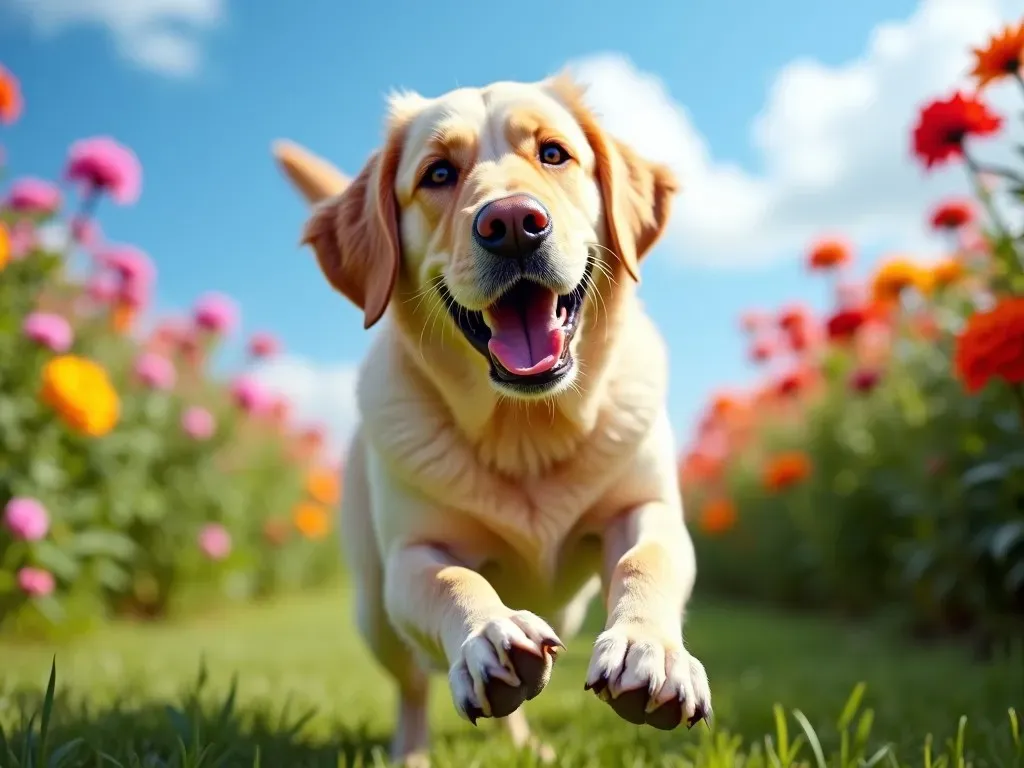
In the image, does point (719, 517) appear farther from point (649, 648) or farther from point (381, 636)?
point (649, 648)

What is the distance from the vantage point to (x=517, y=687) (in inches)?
59.1

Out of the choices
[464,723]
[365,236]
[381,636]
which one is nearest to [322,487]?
[464,723]

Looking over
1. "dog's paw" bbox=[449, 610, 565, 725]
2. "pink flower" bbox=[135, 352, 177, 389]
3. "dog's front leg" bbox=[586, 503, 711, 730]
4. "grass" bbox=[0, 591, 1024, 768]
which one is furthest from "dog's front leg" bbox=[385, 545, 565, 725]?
"pink flower" bbox=[135, 352, 177, 389]

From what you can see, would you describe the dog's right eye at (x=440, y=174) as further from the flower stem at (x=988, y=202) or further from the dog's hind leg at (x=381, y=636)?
the flower stem at (x=988, y=202)

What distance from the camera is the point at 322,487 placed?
9734 mm

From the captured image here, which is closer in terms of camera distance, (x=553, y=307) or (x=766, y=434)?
(x=553, y=307)

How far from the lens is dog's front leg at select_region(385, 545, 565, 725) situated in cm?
151

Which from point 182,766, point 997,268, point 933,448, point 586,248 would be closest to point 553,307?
point 586,248

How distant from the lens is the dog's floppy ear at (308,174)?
343 cm

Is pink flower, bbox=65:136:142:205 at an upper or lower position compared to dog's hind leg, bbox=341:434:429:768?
upper

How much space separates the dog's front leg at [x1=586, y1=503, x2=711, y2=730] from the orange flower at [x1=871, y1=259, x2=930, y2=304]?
3.62 m

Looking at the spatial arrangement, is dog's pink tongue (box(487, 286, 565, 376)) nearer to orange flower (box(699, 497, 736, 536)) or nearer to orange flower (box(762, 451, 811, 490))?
orange flower (box(762, 451, 811, 490))

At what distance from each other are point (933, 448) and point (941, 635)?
1.26 m

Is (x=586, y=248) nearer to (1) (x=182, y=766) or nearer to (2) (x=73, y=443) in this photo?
(1) (x=182, y=766)
